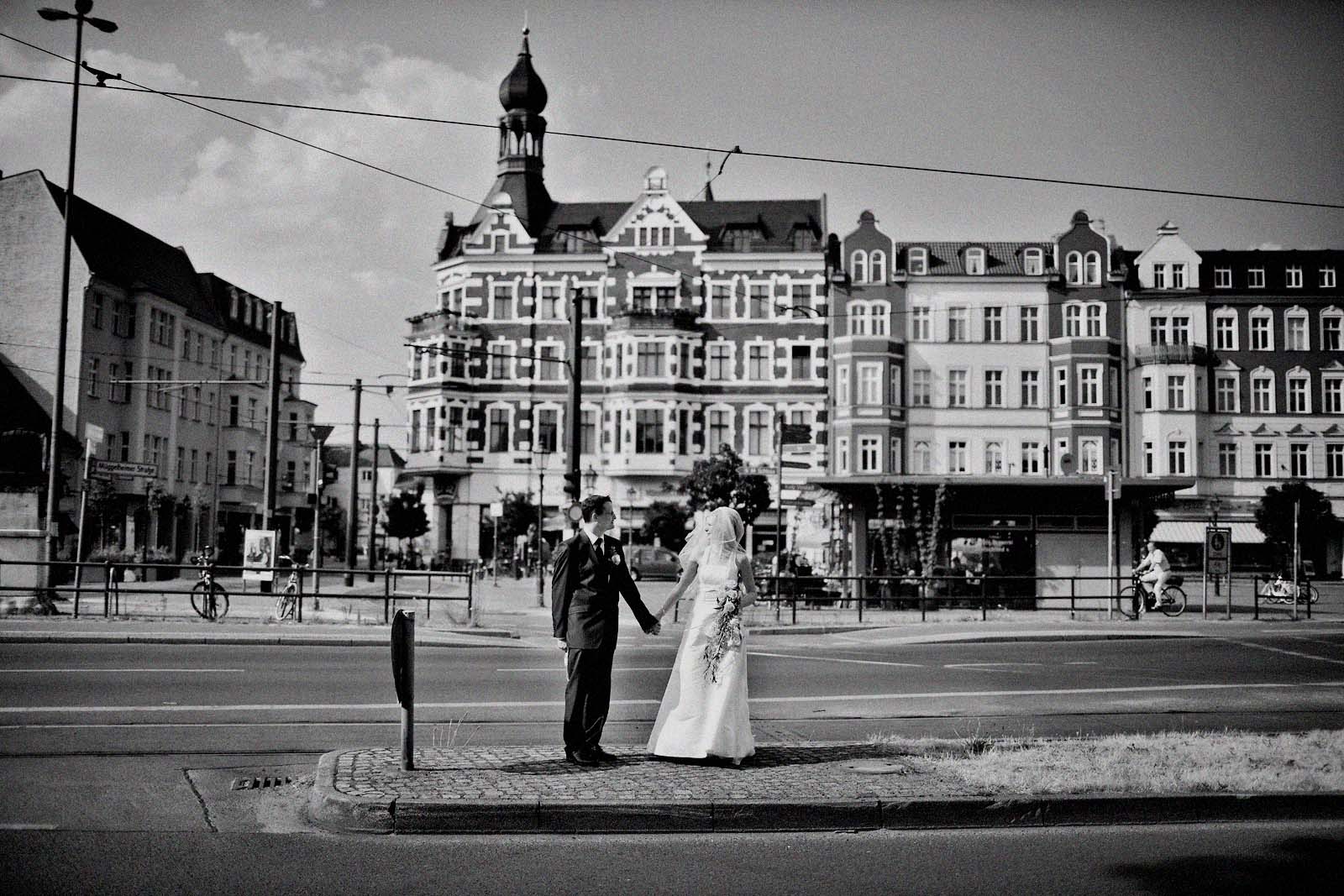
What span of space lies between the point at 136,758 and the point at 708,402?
53461mm

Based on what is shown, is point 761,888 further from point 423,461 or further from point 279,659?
point 423,461

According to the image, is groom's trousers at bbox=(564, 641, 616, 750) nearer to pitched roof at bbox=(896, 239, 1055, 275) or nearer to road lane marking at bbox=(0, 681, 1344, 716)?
road lane marking at bbox=(0, 681, 1344, 716)

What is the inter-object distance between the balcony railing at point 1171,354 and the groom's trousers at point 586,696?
5525cm

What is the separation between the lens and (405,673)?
7582 millimetres

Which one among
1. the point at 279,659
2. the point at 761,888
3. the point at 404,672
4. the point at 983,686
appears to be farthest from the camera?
the point at 279,659

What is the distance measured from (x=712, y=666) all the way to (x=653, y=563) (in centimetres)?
3733

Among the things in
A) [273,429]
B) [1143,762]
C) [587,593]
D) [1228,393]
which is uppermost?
[1228,393]

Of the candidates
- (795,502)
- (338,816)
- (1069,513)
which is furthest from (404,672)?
(795,502)

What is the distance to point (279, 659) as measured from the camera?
16.5 metres

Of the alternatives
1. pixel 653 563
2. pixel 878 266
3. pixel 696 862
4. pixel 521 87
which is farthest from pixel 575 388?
pixel 521 87

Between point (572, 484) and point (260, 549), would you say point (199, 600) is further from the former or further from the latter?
point (572, 484)

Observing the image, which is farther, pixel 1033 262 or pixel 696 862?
pixel 1033 262

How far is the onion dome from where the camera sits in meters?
65.4

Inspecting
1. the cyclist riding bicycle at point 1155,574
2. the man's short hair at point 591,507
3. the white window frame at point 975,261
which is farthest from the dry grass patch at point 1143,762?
the white window frame at point 975,261
